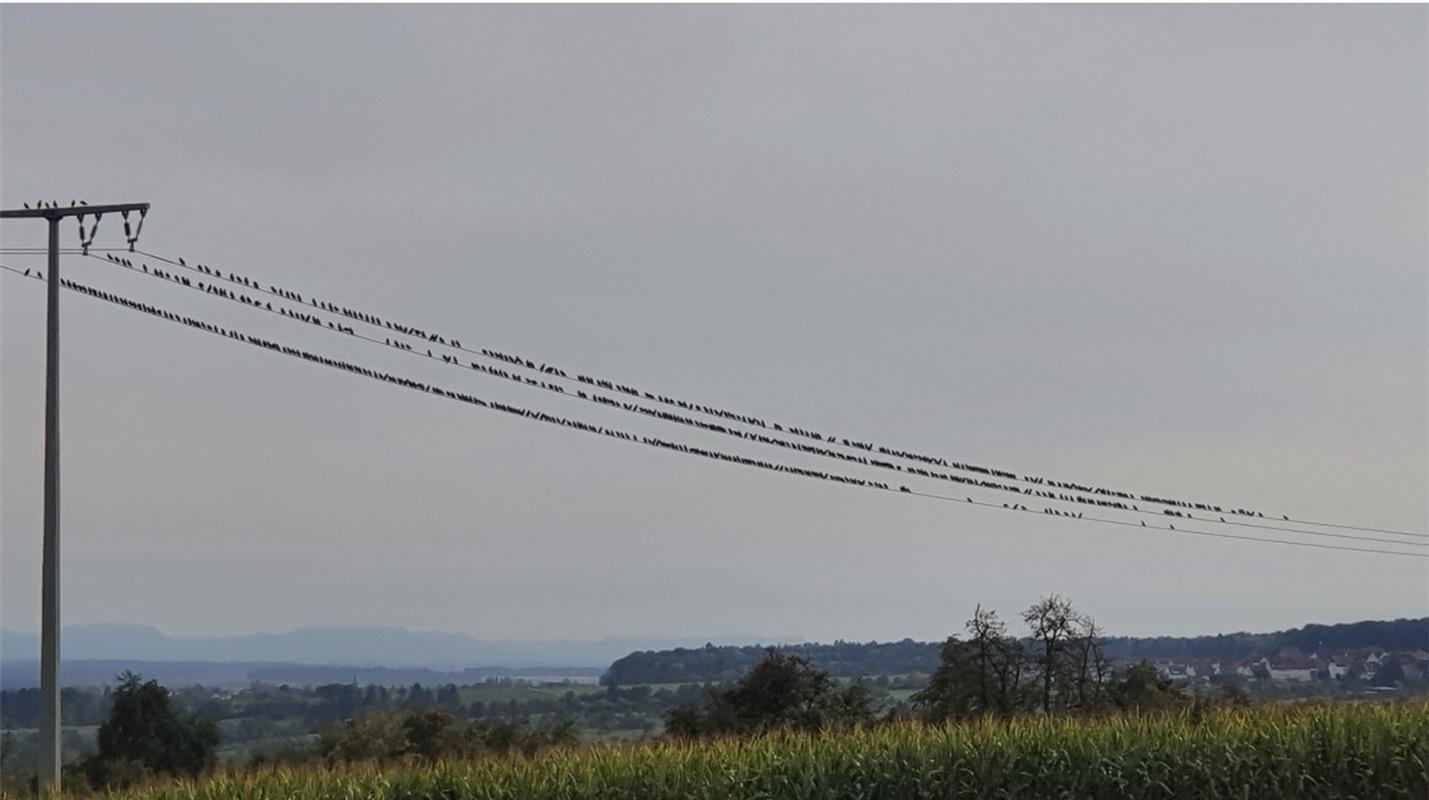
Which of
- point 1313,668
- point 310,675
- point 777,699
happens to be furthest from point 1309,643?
point 310,675

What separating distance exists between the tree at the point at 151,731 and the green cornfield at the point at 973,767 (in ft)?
44.7

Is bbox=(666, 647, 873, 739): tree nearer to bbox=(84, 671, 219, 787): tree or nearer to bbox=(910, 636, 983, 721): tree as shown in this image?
bbox=(910, 636, 983, 721): tree

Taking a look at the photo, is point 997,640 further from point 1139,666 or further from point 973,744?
point 973,744

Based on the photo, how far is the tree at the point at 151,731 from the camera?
1303 inches

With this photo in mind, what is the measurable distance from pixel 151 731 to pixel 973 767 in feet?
68.8

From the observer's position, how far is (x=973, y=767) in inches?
882

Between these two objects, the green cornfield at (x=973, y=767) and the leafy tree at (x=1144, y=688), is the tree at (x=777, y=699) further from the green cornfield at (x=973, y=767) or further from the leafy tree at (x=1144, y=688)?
the green cornfield at (x=973, y=767)

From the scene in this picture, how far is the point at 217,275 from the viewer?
25578mm

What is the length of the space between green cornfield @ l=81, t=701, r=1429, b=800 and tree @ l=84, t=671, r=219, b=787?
13631mm

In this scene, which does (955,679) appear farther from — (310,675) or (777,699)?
(310,675)

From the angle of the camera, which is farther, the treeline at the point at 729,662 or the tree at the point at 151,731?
the treeline at the point at 729,662

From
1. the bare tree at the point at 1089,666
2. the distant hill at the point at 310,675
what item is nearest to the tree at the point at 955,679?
the bare tree at the point at 1089,666

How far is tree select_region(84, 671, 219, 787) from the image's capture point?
3309 cm

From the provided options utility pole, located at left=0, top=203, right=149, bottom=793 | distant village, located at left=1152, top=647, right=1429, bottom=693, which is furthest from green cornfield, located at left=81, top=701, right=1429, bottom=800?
distant village, located at left=1152, top=647, right=1429, bottom=693
